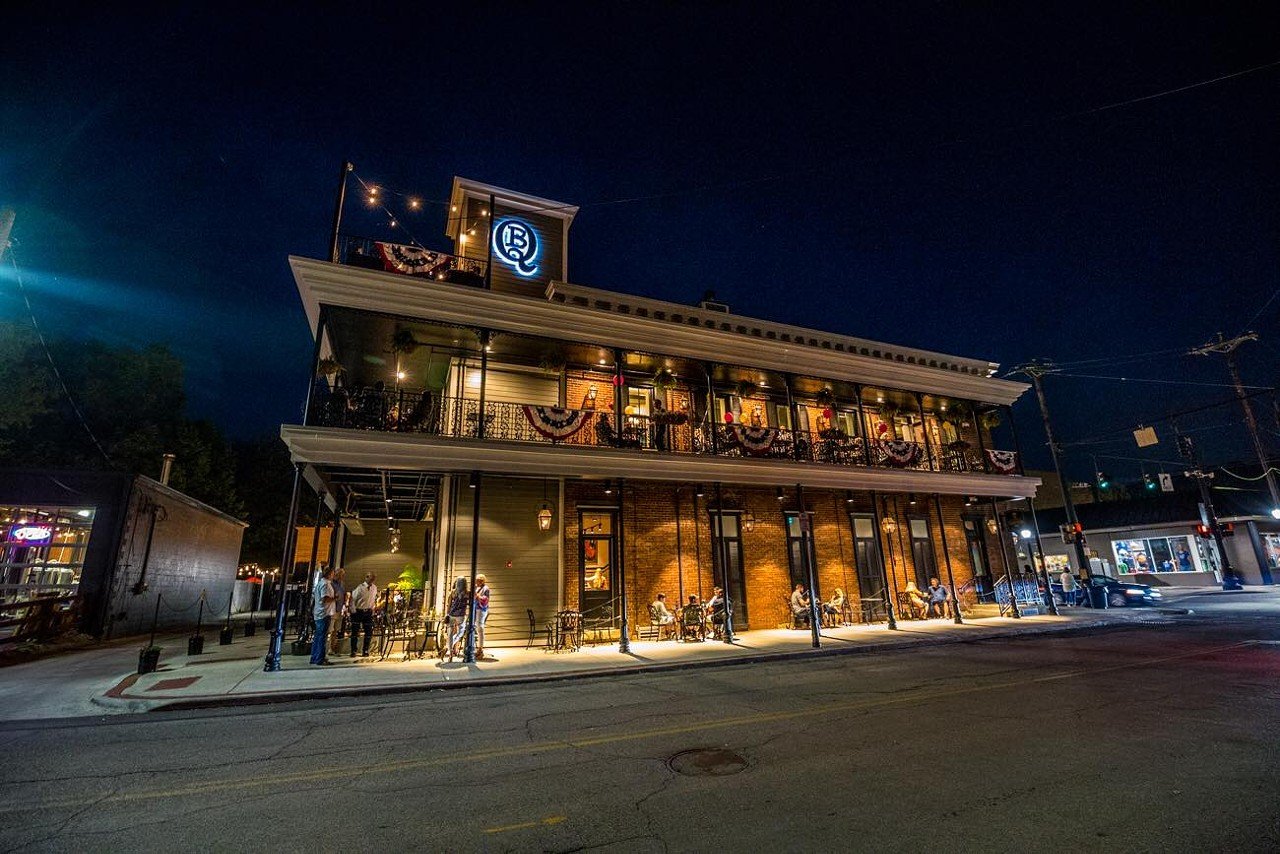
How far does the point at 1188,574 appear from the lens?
33781 millimetres

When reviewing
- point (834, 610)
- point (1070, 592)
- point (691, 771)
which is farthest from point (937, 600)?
point (691, 771)

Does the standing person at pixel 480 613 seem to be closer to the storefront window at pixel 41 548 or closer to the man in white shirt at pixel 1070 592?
the storefront window at pixel 41 548

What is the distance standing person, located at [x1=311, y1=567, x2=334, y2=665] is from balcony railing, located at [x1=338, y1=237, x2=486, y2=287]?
23.3ft

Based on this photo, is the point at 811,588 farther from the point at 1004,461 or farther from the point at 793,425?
the point at 1004,461

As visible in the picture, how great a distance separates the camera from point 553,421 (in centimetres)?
1324

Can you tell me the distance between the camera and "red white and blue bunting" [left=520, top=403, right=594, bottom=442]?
1312cm

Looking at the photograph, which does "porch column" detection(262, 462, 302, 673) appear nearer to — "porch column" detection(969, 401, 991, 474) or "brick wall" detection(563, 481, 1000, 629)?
"brick wall" detection(563, 481, 1000, 629)

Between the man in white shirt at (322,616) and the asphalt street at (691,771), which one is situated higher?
the man in white shirt at (322,616)

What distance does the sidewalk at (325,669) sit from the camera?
8234 mm

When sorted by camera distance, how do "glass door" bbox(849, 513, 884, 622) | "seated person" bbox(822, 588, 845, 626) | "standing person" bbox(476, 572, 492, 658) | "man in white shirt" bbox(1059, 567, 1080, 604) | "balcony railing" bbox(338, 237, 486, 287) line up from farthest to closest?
"man in white shirt" bbox(1059, 567, 1080, 604)
"glass door" bbox(849, 513, 884, 622)
"seated person" bbox(822, 588, 845, 626)
"balcony railing" bbox(338, 237, 486, 287)
"standing person" bbox(476, 572, 492, 658)

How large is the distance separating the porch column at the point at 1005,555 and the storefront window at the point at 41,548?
97.4 ft

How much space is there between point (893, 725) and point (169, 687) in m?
11.0

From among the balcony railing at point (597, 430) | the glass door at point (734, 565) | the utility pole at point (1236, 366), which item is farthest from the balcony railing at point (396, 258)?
the utility pole at point (1236, 366)

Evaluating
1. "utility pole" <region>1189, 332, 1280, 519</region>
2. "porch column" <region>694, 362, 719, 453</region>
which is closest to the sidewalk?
"porch column" <region>694, 362, 719, 453</region>
